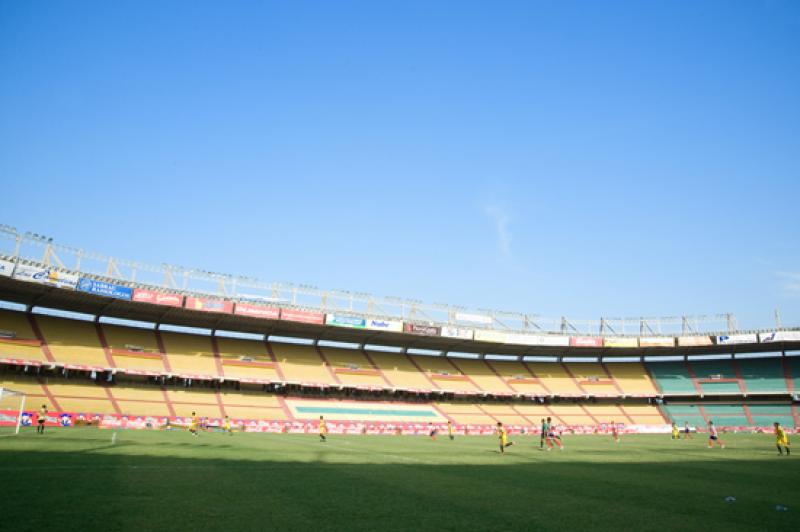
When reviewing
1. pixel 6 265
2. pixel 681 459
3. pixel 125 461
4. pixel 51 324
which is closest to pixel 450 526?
pixel 125 461

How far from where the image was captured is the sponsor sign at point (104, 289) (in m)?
42.6

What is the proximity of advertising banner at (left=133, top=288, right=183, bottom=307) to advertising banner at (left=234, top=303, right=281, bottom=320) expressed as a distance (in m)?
5.37

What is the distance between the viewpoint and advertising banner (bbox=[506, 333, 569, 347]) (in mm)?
63812

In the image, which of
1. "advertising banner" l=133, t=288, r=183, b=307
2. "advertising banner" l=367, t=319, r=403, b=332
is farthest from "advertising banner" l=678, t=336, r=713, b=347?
"advertising banner" l=133, t=288, r=183, b=307

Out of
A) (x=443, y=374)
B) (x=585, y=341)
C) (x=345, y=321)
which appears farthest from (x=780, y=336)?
(x=345, y=321)

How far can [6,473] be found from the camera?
13305 millimetres

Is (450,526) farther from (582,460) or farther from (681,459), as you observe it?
(681,459)

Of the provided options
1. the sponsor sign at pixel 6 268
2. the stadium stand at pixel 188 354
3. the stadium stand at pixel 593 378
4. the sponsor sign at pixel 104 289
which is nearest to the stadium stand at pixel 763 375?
the stadium stand at pixel 593 378

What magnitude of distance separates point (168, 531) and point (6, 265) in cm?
3961

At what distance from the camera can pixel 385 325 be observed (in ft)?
188

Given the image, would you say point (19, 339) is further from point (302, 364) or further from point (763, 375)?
point (763, 375)

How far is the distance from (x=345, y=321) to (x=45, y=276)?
1046 inches

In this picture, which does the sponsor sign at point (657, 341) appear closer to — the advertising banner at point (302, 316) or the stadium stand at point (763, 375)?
the stadium stand at point (763, 375)

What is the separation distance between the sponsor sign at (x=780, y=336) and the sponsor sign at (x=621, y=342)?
1372cm
